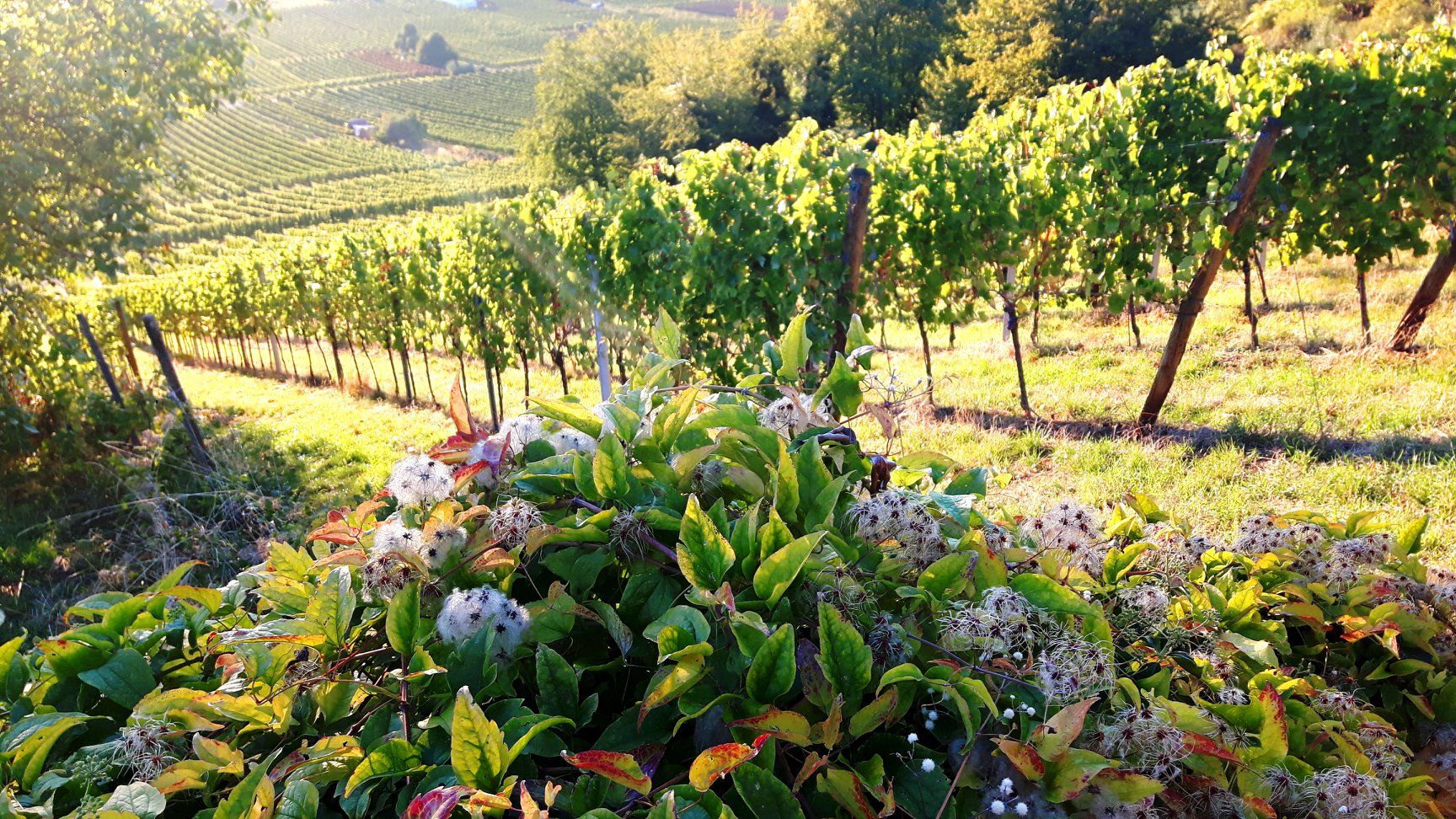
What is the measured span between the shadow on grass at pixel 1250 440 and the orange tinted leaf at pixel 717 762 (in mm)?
5232

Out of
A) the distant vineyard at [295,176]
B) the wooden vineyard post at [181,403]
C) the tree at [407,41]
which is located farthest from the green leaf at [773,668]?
the tree at [407,41]

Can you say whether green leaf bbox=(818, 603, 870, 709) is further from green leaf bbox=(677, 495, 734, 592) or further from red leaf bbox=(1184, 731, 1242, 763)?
red leaf bbox=(1184, 731, 1242, 763)

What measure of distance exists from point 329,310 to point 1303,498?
16.1 meters

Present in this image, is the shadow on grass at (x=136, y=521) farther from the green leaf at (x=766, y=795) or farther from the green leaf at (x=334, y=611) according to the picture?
the green leaf at (x=766, y=795)

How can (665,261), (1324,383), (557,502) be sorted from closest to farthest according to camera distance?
(557,502)
(1324,383)
(665,261)

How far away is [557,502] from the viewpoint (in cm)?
119

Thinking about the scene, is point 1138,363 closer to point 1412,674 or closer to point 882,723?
point 1412,674

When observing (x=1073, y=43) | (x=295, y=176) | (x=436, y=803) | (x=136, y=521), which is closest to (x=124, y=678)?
(x=436, y=803)

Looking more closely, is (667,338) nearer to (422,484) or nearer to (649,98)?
(422,484)

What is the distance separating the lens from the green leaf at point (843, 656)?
3.11 feet

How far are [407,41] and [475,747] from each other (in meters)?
111

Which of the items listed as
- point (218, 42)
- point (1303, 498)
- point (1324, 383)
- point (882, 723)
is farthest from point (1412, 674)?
point (218, 42)

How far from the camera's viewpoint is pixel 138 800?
3.05ft

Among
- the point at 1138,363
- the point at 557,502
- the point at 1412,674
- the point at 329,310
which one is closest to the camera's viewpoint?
the point at 557,502
